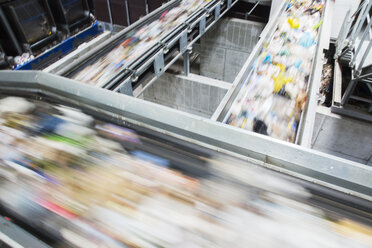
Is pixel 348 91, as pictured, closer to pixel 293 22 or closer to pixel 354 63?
pixel 354 63

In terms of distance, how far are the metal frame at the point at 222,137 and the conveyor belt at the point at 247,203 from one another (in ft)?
0.13

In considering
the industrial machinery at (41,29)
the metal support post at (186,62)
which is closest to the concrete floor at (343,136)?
the metal support post at (186,62)

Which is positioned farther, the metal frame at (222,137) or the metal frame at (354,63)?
the metal frame at (354,63)

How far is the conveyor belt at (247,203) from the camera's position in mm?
873

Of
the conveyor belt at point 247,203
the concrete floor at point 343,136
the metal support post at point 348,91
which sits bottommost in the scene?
the concrete floor at point 343,136

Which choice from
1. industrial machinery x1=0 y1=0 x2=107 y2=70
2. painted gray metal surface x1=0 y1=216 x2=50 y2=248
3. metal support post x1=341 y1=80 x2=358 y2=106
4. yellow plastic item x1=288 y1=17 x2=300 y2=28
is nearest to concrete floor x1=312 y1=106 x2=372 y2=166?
metal support post x1=341 y1=80 x2=358 y2=106

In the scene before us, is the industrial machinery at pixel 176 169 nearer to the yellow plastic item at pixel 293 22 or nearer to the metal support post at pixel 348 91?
the yellow plastic item at pixel 293 22

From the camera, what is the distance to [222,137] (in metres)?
1.09

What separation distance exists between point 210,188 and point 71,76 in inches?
73.9

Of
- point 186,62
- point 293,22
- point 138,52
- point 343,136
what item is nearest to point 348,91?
point 343,136

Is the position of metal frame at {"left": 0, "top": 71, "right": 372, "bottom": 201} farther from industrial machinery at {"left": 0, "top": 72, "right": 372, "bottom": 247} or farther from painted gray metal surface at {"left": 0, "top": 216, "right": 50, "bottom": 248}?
painted gray metal surface at {"left": 0, "top": 216, "right": 50, "bottom": 248}

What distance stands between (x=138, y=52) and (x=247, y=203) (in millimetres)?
2268

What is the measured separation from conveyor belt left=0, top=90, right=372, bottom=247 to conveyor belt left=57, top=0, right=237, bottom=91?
56.1 inches

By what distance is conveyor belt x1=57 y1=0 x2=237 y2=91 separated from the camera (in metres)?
2.37
